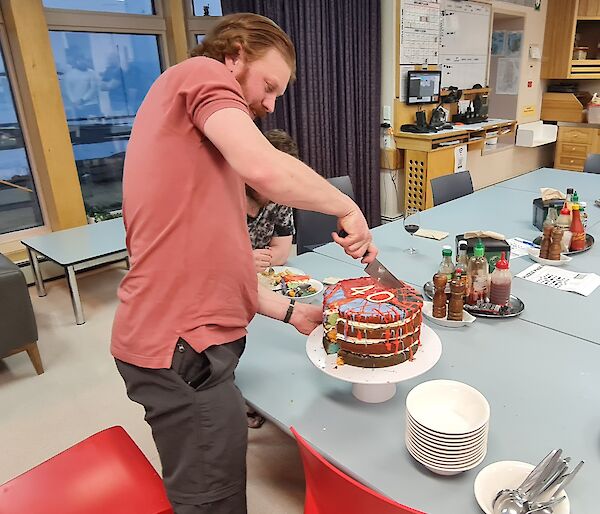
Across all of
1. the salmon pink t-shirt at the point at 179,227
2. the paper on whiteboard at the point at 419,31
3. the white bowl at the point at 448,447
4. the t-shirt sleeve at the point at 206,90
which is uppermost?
the paper on whiteboard at the point at 419,31

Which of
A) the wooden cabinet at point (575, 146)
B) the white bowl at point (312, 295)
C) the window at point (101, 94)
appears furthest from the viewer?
the wooden cabinet at point (575, 146)

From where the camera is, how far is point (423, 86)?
14.7 ft

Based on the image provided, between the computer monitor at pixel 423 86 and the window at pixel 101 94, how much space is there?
2.25m

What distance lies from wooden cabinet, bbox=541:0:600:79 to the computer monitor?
217 centimetres

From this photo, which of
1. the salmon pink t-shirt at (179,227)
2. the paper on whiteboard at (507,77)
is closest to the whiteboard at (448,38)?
the paper on whiteboard at (507,77)

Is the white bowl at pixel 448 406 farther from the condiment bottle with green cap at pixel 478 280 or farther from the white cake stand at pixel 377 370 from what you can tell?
the condiment bottle with green cap at pixel 478 280

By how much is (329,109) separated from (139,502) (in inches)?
141

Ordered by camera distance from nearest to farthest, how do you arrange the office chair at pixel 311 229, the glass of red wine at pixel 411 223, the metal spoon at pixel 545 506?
the metal spoon at pixel 545 506, the glass of red wine at pixel 411 223, the office chair at pixel 311 229

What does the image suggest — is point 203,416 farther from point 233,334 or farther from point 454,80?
point 454,80

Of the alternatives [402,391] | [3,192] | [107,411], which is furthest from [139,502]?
[3,192]

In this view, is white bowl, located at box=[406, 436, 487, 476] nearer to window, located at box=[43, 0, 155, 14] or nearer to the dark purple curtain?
the dark purple curtain

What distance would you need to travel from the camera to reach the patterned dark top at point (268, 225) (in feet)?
7.13

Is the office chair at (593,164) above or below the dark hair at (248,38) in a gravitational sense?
below

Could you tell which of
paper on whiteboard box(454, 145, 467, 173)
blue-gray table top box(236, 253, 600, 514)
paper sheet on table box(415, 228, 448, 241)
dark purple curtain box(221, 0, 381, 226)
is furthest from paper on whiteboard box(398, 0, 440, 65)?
blue-gray table top box(236, 253, 600, 514)
